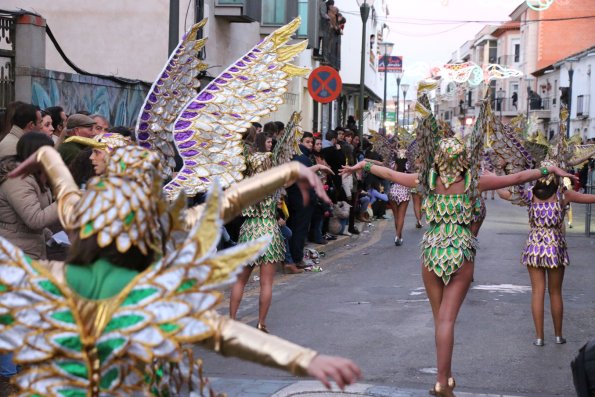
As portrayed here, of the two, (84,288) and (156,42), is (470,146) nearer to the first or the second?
(84,288)

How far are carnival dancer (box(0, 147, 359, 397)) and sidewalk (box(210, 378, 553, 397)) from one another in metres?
3.85

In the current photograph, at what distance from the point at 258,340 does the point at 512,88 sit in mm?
93946

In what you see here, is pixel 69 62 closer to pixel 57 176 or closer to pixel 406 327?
pixel 406 327

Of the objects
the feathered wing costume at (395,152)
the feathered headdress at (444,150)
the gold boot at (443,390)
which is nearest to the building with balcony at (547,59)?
the feathered wing costume at (395,152)

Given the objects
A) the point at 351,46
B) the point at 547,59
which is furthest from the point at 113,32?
the point at 547,59

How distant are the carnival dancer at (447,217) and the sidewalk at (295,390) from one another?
262mm

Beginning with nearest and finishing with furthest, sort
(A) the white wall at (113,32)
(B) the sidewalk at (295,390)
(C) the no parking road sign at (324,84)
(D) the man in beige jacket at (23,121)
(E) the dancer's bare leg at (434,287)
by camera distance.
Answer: (B) the sidewalk at (295,390) < (E) the dancer's bare leg at (434,287) < (D) the man in beige jacket at (23,121) < (C) the no parking road sign at (324,84) < (A) the white wall at (113,32)

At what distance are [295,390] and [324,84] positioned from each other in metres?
11.9

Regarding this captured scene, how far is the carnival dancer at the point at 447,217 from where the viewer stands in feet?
23.3

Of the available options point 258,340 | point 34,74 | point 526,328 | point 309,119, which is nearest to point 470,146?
point 526,328

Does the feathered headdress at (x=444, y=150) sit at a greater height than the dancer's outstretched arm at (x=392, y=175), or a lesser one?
greater

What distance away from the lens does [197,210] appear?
360cm

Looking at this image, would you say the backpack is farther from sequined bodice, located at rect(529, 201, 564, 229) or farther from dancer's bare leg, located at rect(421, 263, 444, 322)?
sequined bodice, located at rect(529, 201, 564, 229)

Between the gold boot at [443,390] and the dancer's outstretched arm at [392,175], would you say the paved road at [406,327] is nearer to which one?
the gold boot at [443,390]
